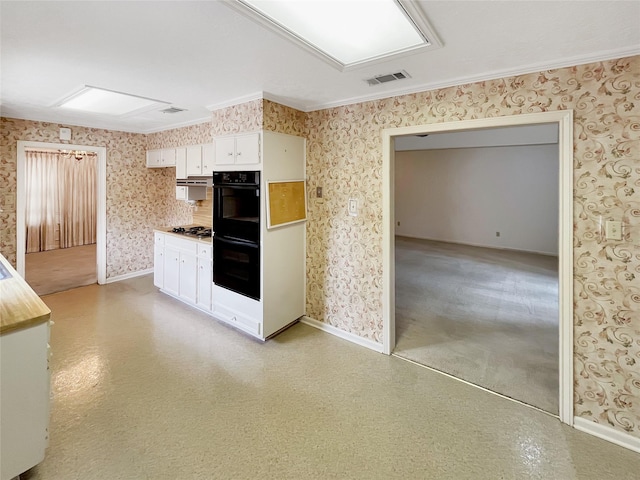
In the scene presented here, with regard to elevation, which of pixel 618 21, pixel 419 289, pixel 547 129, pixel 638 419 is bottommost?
pixel 638 419

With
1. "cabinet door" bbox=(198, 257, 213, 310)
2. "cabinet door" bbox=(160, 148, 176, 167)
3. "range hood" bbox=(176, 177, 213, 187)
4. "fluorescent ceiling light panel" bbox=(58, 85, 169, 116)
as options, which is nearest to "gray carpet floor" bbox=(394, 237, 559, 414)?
"cabinet door" bbox=(198, 257, 213, 310)

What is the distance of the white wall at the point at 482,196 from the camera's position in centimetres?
746

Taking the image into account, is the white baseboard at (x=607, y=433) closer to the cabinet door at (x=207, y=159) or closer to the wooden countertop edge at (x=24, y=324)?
the wooden countertop edge at (x=24, y=324)

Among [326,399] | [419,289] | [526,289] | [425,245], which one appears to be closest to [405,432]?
[326,399]

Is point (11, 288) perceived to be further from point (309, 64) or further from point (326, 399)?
point (309, 64)

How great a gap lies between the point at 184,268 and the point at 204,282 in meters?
0.50

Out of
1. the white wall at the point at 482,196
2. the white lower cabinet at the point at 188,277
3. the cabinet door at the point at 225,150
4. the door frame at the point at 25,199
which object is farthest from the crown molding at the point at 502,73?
the white wall at the point at 482,196

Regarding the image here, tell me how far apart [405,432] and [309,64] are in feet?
8.66

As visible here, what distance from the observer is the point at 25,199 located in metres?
4.29

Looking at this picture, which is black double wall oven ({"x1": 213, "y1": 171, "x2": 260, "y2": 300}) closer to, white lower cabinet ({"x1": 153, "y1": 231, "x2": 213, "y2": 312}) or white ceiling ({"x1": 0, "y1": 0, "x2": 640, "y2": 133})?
white lower cabinet ({"x1": 153, "y1": 231, "x2": 213, "y2": 312})

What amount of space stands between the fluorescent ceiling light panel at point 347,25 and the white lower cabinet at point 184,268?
261cm

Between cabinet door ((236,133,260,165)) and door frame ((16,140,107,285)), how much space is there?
3107mm

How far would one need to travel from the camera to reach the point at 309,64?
231cm

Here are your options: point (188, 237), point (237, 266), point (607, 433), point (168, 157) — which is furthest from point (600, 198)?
point (168, 157)
